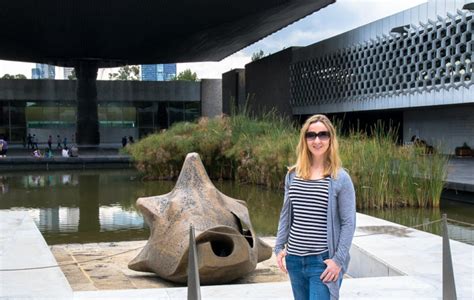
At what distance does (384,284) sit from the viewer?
526 cm

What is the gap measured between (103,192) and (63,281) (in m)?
11.9

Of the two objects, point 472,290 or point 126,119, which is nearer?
point 472,290

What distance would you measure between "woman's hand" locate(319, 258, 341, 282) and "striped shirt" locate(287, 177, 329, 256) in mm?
83

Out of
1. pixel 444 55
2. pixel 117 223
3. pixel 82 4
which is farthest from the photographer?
pixel 82 4

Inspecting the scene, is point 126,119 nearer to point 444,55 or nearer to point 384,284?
point 444,55

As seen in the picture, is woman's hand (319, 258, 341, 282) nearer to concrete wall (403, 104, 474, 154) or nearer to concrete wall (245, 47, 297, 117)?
concrete wall (403, 104, 474, 154)

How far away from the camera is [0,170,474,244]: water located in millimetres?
10453

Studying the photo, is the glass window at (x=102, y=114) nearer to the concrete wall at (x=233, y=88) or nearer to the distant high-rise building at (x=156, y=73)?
the distant high-rise building at (x=156, y=73)

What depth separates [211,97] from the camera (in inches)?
2030

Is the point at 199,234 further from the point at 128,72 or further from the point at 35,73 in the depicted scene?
the point at 128,72

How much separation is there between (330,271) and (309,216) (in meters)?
0.30

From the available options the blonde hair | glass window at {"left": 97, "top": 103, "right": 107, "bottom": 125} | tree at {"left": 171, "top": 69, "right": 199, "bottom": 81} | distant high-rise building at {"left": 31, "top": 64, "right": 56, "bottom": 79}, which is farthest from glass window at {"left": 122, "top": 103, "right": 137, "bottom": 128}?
the blonde hair

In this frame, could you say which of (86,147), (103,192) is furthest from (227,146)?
(86,147)

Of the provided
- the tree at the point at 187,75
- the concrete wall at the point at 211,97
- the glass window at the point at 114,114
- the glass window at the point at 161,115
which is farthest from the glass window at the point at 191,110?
the tree at the point at 187,75
